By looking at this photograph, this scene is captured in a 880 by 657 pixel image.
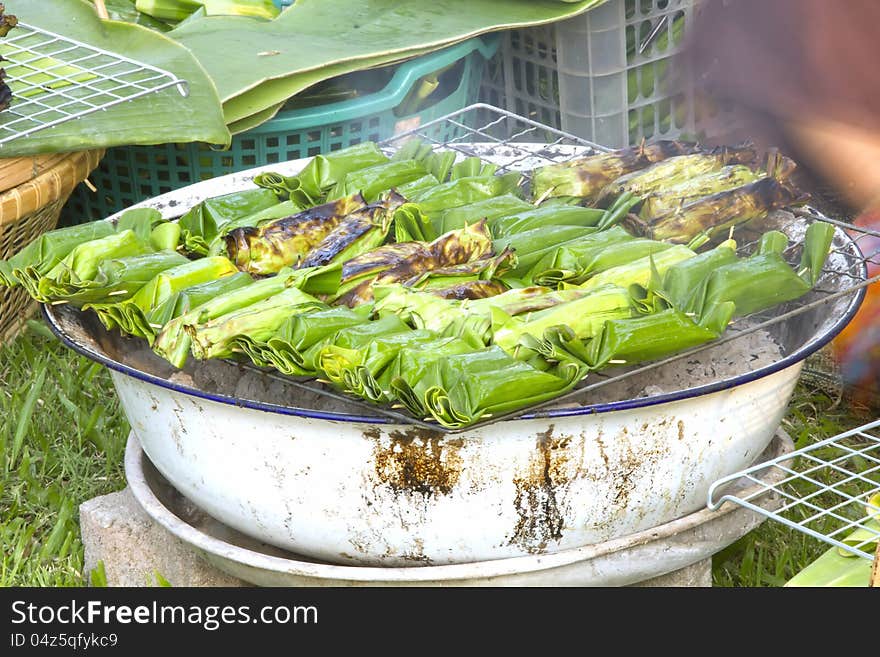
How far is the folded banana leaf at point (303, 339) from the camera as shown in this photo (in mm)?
1986

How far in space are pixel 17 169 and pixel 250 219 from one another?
97 cm

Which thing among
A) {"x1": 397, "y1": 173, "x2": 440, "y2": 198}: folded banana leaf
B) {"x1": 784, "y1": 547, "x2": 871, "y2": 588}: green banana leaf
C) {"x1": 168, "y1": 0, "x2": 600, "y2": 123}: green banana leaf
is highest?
{"x1": 168, "y1": 0, "x2": 600, "y2": 123}: green banana leaf

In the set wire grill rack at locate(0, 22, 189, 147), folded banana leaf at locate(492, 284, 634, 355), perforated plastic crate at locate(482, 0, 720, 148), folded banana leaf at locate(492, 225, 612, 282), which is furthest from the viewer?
perforated plastic crate at locate(482, 0, 720, 148)

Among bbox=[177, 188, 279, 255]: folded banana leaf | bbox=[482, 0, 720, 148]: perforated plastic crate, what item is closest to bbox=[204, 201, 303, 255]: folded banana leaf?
bbox=[177, 188, 279, 255]: folded banana leaf

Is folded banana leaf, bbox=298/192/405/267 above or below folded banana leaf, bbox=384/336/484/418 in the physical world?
above

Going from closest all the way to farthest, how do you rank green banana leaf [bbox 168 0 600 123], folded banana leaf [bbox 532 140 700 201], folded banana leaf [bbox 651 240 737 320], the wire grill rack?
folded banana leaf [bbox 651 240 737 320] < folded banana leaf [bbox 532 140 700 201] < the wire grill rack < green banana leaf [bbox 168 0 600 123]

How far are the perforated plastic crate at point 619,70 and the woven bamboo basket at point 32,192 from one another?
63.0 inches

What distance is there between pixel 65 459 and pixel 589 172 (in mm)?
1629

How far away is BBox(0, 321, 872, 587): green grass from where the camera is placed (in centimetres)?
272

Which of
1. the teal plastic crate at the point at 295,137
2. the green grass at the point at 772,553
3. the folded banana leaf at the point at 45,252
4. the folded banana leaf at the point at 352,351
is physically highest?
the folded banana leaf at the point at 45,252

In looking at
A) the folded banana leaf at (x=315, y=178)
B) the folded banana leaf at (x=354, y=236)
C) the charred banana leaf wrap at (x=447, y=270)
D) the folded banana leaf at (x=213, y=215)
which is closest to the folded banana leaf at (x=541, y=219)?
the charred banana leaf wrap at (x=447, y=270)

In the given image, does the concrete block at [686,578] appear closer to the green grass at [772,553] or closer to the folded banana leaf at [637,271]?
the green grass at [772,553]

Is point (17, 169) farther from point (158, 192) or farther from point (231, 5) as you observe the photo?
point (231, 5)

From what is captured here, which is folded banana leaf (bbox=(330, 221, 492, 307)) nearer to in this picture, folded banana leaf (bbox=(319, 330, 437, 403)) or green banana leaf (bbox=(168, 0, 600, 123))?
folded banana leaf (bbox=(319, 330, 437, 403))
